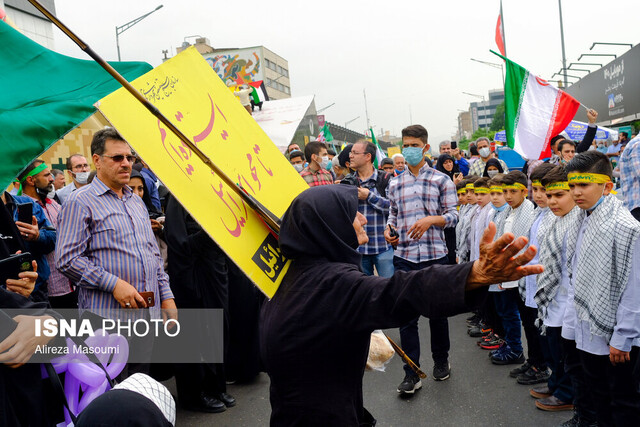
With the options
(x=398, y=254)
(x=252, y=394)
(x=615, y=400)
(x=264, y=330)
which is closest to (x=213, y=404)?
(x=252, y=394)

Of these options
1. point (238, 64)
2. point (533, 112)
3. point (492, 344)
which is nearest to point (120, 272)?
point (492, 344)

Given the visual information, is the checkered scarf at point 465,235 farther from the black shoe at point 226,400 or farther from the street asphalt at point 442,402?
the black shoe at point 226,400

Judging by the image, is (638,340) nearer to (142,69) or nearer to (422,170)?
(422,170)

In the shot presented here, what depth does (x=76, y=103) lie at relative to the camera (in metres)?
2.71

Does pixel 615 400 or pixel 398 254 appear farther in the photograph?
pixel 398 254

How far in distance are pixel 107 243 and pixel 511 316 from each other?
3783mm

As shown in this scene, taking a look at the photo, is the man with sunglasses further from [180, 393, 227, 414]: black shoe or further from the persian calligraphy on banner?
[180, 393, 227, 414]: black shoe

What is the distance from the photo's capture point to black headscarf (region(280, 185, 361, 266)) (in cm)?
194

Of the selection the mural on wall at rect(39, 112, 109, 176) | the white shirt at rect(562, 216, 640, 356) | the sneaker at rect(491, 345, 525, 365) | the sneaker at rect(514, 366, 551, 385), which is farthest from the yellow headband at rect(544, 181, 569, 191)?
the mural on wall at rect(39, 112, 109, 176)

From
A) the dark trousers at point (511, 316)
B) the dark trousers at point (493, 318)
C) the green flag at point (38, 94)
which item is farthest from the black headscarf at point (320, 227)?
the dark trousers at point (493, 318)

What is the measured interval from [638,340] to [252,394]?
329 cm

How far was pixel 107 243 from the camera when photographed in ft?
10.2

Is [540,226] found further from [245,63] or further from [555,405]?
[245,63]

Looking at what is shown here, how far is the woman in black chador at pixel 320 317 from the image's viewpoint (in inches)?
72.4
